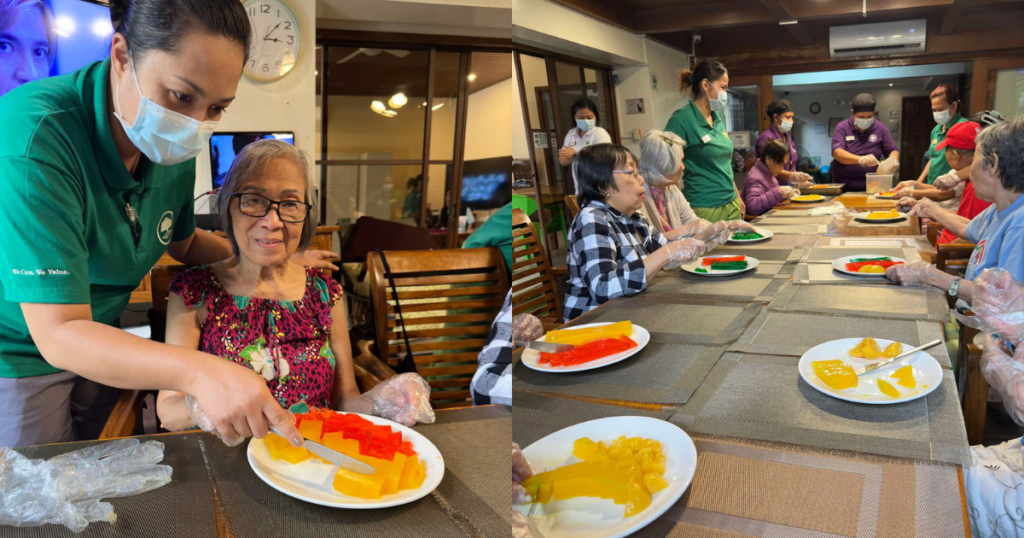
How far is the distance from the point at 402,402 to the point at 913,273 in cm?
124

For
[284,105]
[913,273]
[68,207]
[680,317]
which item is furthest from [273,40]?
[913,273]

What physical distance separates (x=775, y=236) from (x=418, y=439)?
6.63 ft

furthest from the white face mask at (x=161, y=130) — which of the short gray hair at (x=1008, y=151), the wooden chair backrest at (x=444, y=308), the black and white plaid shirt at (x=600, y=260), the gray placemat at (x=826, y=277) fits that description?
the short gray hair at (x=1008, y=151)

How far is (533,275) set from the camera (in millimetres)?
1791

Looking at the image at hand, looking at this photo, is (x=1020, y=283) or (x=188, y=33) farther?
(x=1020, y=283)

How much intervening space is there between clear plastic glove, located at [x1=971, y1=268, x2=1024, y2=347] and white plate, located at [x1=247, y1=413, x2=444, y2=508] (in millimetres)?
1250

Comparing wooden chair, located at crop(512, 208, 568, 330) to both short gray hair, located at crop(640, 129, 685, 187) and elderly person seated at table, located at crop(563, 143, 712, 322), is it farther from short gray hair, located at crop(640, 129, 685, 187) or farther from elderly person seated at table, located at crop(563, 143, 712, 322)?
short gray hair, located at crop(640, 129, 685, 187)

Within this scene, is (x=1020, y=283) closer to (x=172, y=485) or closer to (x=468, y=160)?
(x=172, y=485)

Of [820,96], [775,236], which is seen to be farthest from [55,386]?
[820,96]

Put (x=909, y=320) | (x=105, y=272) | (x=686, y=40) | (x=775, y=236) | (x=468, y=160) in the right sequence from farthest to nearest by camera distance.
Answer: (x=686, y=40)
(x=468, y=160)
(x=775, y=236)
(x=909, y=320)
(x=105, y=272)

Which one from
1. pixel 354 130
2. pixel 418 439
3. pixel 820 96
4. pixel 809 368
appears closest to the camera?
pixel 418 439

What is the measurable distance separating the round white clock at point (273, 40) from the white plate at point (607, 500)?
322 centimetres

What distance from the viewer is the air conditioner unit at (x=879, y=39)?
6.09 metres

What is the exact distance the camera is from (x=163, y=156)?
3.04ft
